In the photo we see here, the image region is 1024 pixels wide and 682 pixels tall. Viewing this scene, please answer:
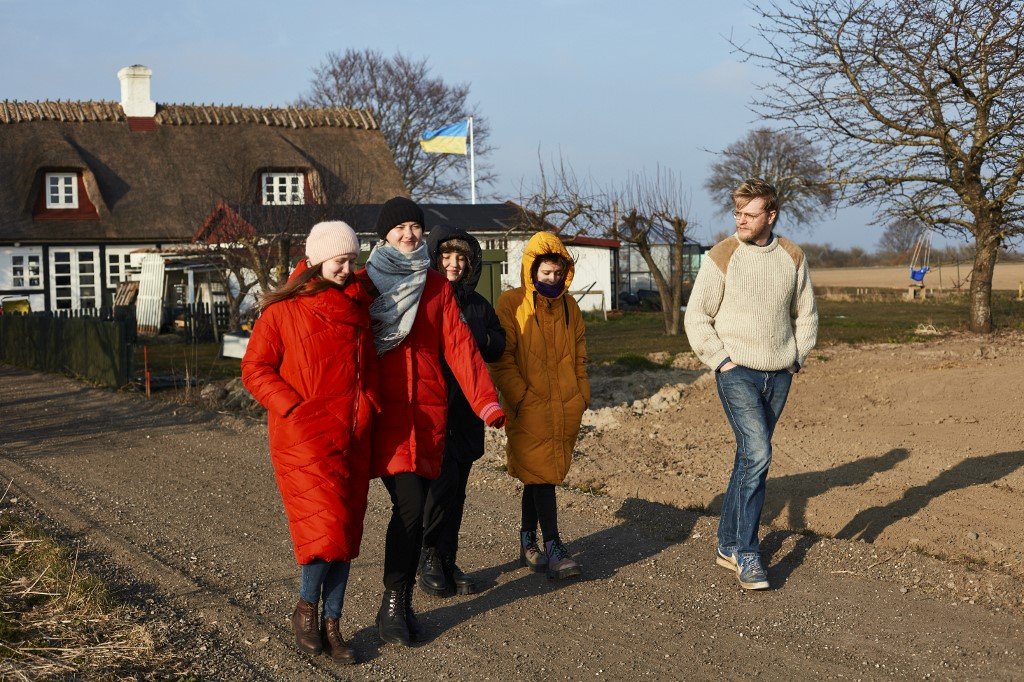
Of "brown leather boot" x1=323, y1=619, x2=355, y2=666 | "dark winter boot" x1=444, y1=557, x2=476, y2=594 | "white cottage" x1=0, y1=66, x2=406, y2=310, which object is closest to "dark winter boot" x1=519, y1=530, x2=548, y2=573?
"dark winter boot" x1=444, y1=557, x2=476, y2=594

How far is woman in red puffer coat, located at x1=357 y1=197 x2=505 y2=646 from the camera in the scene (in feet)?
16.7

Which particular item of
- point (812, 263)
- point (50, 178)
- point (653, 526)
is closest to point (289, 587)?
point (653, 526)

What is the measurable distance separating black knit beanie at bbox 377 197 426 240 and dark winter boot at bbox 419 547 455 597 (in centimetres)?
172

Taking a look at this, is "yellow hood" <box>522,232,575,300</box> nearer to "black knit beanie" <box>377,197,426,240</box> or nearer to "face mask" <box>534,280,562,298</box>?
"face mask" <box>534,280,562,298</box>

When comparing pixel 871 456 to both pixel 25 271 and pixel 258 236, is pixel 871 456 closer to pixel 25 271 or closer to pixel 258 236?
pixel 258 236

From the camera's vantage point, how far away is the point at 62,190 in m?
35.5

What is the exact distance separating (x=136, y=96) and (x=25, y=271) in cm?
796

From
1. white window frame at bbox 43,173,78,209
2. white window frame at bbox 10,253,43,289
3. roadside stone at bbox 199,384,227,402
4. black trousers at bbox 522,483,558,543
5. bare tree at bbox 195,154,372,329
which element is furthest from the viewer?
white window frame at bbox 43,173,78,209

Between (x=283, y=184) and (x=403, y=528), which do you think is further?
(x=283, y=184)

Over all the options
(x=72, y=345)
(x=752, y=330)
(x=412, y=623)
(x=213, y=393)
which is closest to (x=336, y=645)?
(x=412, y=623)

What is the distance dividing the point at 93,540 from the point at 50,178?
103 ft

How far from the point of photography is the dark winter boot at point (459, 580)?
19.4 feet

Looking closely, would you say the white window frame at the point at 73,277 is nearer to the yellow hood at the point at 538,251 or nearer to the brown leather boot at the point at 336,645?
the yellow hood at the point at 538,251

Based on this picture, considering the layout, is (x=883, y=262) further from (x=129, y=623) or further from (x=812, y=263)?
(x=129, y=623)
